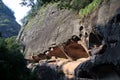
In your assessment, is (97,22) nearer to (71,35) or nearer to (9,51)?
(71,35)

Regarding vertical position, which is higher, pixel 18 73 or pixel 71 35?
pixel 71 35

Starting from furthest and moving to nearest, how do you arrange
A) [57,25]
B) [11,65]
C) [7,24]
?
[7,24], [57,25], [11,65]

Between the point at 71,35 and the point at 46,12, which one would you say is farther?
the point at 46,12

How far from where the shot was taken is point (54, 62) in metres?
18.9

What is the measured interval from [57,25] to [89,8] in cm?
408

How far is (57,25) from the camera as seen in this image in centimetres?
1805

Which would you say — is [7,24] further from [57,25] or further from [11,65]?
Result: [11,65]

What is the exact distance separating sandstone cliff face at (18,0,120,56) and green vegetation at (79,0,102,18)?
8.0 inches

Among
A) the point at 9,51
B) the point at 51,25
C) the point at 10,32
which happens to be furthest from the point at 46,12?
the point at 10,32

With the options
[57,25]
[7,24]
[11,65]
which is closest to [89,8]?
[57,25]

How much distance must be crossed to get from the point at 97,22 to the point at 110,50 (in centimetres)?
172

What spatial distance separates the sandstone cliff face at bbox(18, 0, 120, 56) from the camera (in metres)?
12.6

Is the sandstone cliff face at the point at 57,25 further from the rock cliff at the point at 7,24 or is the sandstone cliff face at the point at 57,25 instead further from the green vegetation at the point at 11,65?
the rock cliff at the point at 7,24

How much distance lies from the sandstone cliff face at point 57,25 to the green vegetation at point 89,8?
0.66ft
